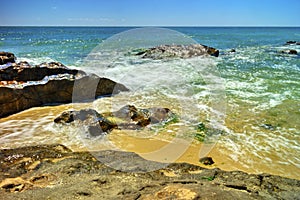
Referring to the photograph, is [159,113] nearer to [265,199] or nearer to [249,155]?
[249,155]

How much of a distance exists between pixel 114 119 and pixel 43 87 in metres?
2.83

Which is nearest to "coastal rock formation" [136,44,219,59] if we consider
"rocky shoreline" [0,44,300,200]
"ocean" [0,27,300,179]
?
"ocean" [0,27,300,179]

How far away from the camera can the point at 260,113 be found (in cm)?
706

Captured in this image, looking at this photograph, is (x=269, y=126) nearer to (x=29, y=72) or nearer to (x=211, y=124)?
(x=211, y=124)

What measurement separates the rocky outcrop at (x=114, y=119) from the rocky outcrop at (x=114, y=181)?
5.51 ft

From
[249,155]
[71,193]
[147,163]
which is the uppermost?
[71,193]

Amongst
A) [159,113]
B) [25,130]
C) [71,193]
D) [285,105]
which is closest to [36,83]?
[25,130]

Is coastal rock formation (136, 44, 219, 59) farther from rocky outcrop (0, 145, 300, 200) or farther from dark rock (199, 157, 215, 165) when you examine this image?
rocky outcrop (0, 145, 300, 200)

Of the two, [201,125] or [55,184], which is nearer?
[55,184]

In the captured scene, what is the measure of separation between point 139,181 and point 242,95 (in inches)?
285

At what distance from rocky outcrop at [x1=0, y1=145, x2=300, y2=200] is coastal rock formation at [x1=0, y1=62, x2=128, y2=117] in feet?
10.7

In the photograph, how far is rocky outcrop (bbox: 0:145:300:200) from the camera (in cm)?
239

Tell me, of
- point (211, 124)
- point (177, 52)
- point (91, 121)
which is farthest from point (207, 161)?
point (177, 52)

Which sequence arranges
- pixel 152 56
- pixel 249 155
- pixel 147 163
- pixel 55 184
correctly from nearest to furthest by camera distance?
pixel 55 184
pixel 147 163
pixel 249 155
pixel 152 56
